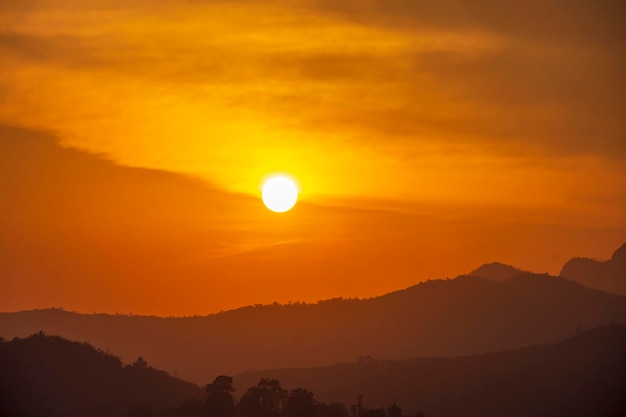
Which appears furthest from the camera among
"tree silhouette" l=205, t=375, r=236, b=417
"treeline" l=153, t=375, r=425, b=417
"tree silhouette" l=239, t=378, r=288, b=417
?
"tree silhouette" l=239, t=378, r=288, b=417

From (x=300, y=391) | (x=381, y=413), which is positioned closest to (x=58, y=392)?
(x=300, y=391)

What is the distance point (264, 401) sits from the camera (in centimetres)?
17088

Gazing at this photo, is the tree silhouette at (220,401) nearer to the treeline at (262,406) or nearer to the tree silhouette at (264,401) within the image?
the treeline at (262,406)

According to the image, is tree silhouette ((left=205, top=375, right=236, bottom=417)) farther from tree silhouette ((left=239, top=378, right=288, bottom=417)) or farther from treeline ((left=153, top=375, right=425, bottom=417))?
tree silhouette ((left=239, top=378, right=288, bottom=417))

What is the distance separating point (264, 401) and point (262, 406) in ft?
3.33

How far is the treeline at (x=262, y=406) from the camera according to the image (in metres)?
166

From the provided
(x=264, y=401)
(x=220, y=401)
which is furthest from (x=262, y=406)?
(x=220, y=401)

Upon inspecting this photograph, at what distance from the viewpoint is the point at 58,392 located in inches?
7736

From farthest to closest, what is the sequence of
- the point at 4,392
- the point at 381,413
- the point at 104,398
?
the point at 104,398
the point at 4,392
the point at 381,413

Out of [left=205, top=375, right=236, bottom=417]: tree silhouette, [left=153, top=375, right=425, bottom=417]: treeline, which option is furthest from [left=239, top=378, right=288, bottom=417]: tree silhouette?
[left=205, top=375, right=236, bottom=417]: tree silhouette

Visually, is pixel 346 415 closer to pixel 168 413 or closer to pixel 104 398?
pixel 168 413

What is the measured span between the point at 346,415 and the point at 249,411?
14.5m

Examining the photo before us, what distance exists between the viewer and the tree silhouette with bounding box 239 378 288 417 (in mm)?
169000

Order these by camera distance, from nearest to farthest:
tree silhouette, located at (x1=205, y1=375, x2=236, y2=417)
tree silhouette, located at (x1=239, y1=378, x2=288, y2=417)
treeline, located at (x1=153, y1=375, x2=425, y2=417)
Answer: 1. treeline, located at (x1=153, y1=375, x2=425, y2=417)
2. tree silhouette, located at (x1=205, y1=375, x2=236, y2=417)
3. tree silhouette, located at (x1=239, y1=378, x2=288, y2=417)
